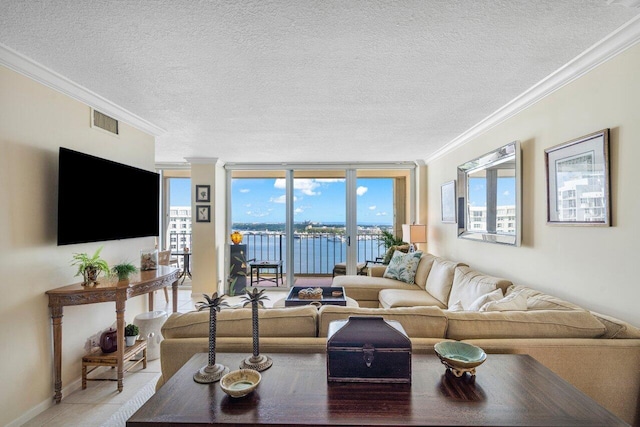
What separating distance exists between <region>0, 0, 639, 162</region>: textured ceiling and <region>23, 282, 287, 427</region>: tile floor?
2.37m

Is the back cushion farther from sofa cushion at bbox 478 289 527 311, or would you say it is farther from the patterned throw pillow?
sofa cushion at bbox 478 289 527 311

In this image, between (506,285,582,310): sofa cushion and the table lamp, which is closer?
(506,285,582,310): sofa cushion

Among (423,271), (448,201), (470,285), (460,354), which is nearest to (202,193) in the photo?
(423,271)

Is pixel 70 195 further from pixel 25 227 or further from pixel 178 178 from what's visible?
pixel 178 178

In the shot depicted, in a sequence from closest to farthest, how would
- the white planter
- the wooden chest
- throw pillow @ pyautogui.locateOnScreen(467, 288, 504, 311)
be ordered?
the wooden chest
throw pillow @ pyautogui.locateOnScreen(467, 288, 504, 311)
the white planter

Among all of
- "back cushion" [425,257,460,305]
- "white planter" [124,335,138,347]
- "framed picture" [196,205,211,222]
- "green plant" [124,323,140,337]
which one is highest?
"framed picture" [196,205,211,222]

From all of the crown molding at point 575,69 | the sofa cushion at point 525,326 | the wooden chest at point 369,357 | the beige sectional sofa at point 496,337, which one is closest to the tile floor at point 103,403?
the beige sectional sofa at point 496,337

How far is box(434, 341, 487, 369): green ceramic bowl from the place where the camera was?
49.6 inches

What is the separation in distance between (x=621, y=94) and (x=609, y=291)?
1.14 metres

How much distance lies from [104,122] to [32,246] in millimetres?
1250

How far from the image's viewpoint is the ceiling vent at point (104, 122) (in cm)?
278

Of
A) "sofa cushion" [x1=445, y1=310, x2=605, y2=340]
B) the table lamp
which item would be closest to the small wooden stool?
"sofa cushion" [x1=445, y1=310, x2=605, y2=340]

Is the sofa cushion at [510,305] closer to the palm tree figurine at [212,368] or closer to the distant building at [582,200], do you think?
the distant building at [582,200]

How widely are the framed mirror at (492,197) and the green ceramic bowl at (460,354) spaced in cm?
172
